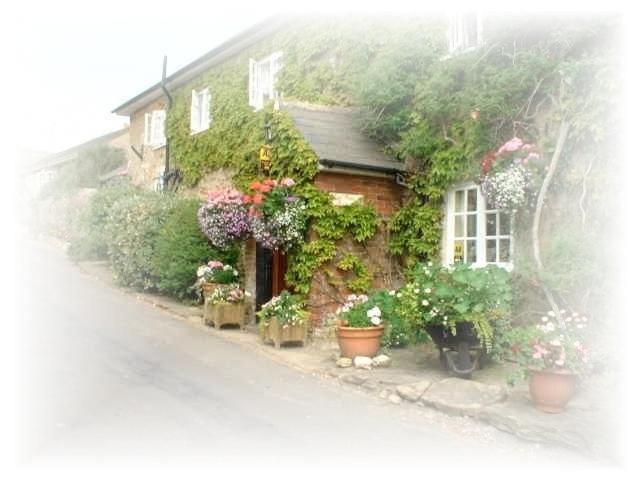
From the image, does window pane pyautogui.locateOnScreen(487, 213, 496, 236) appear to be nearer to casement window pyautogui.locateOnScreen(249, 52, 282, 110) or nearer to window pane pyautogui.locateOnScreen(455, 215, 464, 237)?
window pane pyautogui.locateOnScreen(455, 215, 464, 237)

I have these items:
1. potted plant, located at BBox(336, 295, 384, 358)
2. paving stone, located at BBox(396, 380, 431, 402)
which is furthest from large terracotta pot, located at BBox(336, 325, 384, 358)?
paving stone, located at BBox(396, 380, 431, 402)

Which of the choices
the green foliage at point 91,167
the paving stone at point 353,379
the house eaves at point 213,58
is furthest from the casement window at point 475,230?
the green foliage at point 91,167

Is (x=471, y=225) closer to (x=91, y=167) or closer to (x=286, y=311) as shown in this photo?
(x=286, y=311)

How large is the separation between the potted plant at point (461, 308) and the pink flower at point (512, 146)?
1.67m

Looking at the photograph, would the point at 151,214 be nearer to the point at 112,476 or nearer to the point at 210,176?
the point at 210,176

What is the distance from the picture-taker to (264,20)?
43.5ft

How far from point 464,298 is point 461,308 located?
180 millimetres

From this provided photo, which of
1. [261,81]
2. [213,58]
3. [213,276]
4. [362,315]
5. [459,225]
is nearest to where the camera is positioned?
[362,315]

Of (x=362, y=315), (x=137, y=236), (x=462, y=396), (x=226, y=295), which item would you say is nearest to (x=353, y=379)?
(x=362, y=315)

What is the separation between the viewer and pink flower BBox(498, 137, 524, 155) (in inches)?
294

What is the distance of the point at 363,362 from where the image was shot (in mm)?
7535

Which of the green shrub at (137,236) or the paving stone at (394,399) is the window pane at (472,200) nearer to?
the paving stone at (394,399)

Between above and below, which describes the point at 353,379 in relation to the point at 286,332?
below

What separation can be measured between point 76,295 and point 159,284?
5.99 feet
